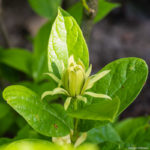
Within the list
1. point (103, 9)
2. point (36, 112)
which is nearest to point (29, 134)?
point (36, 112)

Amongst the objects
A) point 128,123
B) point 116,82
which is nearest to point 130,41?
point 128,123

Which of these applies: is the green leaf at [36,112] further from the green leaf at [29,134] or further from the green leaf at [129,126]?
the green leaf at [129,126]

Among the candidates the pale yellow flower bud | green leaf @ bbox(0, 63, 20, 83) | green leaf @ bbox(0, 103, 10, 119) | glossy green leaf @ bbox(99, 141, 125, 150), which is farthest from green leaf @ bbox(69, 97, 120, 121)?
green leaf @ bbox(0, 63, 20, 83)

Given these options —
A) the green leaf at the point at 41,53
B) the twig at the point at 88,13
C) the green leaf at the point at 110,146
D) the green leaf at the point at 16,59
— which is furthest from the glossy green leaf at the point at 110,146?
the green leaf at the point at 16,59

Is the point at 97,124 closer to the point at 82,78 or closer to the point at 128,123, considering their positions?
the point at 82,78

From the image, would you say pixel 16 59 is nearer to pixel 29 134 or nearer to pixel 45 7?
pixel 45 7
